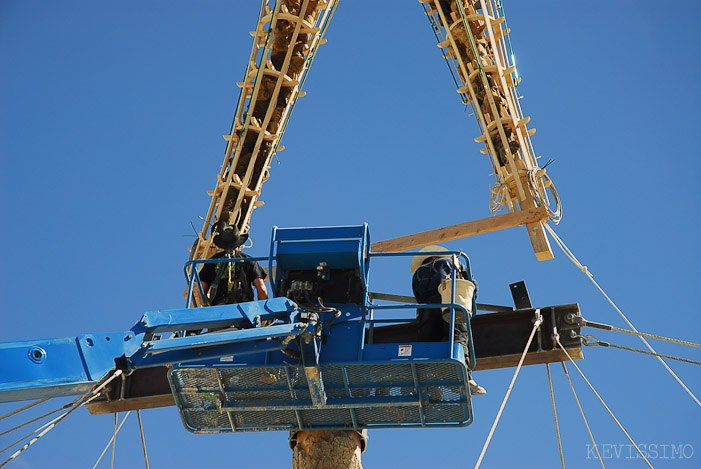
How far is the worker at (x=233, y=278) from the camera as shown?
35.8ft

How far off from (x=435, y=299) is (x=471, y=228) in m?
3.38

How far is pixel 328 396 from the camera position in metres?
9.86

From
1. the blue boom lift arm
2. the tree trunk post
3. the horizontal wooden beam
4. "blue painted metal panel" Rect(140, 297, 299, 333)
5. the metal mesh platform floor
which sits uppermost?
the horizontal wooden beam

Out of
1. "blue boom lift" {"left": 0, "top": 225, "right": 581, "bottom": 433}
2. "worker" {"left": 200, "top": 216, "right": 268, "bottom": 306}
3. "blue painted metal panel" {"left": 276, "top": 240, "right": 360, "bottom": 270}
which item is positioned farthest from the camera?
"worker" {"left": 200, "top": 216, "right": 268, "bottom": 306}

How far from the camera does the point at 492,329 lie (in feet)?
37.2

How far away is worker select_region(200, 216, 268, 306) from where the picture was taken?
35.8ft

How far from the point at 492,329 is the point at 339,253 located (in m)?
2.51

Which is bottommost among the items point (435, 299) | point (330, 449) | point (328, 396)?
point (330, 449)

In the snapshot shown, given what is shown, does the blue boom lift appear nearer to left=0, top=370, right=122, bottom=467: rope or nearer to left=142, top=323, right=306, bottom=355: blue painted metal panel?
left=142, top=323, right=306, bottom=355: blue painted metal panel

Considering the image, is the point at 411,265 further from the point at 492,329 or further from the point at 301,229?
the point at 301,229

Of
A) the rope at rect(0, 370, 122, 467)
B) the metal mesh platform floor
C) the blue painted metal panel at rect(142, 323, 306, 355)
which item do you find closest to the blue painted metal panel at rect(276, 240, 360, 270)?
the metal mesh platform floor

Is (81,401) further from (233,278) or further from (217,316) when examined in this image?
(233,278)

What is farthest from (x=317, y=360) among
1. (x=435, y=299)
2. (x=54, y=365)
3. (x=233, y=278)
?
(x=54, y=365)

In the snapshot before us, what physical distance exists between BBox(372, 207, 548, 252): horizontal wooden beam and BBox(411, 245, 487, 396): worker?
2.99 metres
